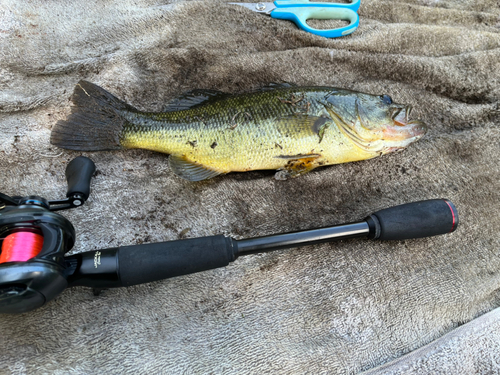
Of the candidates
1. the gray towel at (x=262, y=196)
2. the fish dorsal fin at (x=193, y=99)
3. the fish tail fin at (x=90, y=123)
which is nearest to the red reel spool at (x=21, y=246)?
the gray towel at (x=262, y=196)

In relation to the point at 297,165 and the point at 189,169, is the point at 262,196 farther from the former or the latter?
the point at 189,169

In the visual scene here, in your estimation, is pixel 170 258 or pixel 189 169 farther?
pixel 189 169

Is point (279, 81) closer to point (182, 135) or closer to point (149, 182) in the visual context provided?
point (182, 135)

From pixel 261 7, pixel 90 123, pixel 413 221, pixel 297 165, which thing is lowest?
pixel 413 221

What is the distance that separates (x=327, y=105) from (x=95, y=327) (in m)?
1.96

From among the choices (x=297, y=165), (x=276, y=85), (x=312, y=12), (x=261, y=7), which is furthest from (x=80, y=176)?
(x=312, y=12)

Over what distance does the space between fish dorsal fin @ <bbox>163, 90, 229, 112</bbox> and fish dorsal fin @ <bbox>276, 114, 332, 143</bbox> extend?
51 centimetres

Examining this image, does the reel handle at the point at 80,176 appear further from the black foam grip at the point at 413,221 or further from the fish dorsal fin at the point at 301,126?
the black foam grip at the point at 413,221

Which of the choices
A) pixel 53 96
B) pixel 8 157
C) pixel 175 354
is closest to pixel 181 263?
pixel 175 354

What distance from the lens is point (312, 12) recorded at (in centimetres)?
259

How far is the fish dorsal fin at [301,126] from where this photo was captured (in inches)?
81.7

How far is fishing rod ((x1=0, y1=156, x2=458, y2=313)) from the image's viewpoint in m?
1.17

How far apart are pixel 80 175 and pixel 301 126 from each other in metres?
1.43

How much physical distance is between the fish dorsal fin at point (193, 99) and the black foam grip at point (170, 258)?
1.12 m
